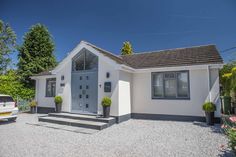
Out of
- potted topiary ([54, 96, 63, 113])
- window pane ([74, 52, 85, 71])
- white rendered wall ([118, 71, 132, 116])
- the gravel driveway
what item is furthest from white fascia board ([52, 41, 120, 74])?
the gravel driveway

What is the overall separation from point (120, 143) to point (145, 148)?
1.02m

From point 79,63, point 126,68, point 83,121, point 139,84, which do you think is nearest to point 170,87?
point 139,84

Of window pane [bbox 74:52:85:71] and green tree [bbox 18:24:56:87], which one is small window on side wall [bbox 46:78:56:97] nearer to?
window pane [bbox 74:52:85:71]

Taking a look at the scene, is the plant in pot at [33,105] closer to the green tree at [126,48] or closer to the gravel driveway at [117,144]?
the gravel driveway at [117,144]

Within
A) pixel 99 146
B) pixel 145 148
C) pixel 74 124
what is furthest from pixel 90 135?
pixel 145 148

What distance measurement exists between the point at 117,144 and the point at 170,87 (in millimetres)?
6216

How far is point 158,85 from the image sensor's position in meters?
10.6

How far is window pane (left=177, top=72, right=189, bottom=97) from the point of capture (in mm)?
9859

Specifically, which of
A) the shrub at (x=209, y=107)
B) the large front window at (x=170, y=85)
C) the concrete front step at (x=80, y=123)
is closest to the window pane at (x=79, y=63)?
the concrete front step at (x=80, y=123)

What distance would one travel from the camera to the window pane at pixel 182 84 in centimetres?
986

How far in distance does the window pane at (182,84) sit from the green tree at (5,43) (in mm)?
20764

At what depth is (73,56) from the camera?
1112 cm

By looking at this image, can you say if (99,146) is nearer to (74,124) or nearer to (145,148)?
(145,148)

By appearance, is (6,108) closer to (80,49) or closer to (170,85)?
(80,49)
